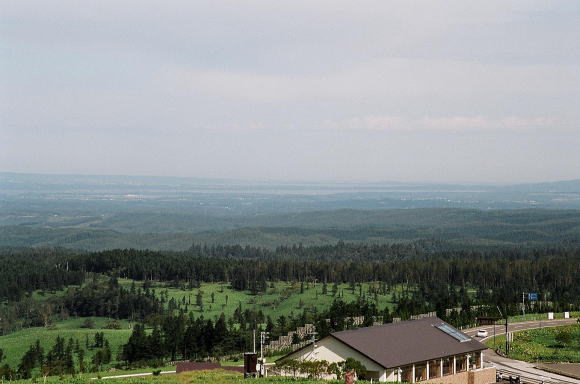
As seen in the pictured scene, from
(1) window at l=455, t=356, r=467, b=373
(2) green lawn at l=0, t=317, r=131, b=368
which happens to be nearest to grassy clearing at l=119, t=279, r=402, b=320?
(2) green lawn at l=0, t=317, r=131, b=368

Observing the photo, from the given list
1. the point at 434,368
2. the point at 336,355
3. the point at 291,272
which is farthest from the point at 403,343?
the point at 291,272

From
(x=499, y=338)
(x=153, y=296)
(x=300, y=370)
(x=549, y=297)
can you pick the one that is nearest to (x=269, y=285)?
(x=153, y=296)

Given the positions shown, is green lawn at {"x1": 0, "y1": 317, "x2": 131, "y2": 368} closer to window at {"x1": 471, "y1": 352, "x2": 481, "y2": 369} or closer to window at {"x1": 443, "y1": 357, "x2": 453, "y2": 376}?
window at {"x1": 471, "y1": 352, "x2": 481, "y2": 369}

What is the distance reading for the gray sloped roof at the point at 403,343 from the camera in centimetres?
4891

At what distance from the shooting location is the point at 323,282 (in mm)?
168750

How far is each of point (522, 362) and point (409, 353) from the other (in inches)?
795

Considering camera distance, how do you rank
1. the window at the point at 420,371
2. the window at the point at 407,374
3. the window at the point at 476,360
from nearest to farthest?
the window at the point at 407,374 → the window at the point at 420,371 → the window at the point at 476,360

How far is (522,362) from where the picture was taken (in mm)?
65562

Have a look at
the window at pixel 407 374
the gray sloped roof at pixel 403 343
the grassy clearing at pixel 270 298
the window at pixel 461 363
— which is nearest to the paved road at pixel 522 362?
the window at pixel 461 363

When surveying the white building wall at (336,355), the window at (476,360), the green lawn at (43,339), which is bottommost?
the green lawn at (43,339)

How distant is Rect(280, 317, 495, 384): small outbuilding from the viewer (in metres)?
48.4

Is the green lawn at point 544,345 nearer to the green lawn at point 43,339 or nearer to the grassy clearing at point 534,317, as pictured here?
the grassy clearing at point 534,317

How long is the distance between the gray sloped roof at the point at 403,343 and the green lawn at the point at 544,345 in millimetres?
15225

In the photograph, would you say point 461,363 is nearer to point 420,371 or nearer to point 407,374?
point 420,371
